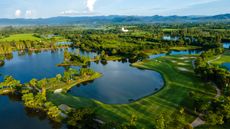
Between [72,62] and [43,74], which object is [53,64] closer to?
[72,62]

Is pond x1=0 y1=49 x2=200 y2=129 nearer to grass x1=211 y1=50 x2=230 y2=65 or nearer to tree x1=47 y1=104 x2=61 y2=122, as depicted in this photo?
tree x1=47 y1=104 x2=61 y2=122

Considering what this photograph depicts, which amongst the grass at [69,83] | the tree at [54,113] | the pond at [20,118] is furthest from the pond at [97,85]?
the grass at [69,83]

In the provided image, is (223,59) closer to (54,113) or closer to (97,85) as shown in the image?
(97,85)

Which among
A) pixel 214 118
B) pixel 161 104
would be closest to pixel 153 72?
pixel 161 104

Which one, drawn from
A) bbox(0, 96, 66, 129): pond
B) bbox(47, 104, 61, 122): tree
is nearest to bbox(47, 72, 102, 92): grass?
bbox(0, 96, 66, 129): pond

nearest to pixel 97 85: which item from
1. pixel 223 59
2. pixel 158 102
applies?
pixel 158 102

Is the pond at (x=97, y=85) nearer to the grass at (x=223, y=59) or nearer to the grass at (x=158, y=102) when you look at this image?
the grass at (x=158, y=102)

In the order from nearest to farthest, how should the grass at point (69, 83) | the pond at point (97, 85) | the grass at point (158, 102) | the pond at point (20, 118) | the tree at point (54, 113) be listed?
the grass at point (158, 102), the pond at point (20, 118), the tree at point (54, 113), the pond at point (97, 85), the grass at point (69, 83)
